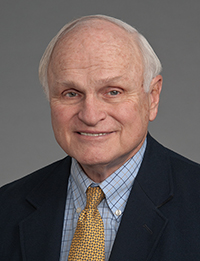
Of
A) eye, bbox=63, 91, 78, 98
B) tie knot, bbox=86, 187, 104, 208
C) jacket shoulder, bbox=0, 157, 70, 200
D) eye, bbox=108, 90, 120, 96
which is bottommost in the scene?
tie knot, bbox=86, 187, 104, 208

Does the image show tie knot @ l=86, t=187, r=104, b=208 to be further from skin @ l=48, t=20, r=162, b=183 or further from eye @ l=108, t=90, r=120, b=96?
eye @ l=108, t=90, r=120, b=96

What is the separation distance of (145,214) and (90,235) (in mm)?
320

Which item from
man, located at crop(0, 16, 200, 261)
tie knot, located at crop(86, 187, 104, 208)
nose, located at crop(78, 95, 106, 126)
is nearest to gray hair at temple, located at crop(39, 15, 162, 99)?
man, located at crop(0, 16, 200, 261)

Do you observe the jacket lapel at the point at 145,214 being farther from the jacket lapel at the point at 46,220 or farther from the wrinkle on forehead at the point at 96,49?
the wrinkle on forehead at the point at 96,49

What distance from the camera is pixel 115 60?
8.65 feet

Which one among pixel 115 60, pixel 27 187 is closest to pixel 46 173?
pixel 27 187

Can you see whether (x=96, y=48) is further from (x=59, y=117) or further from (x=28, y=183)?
(x=28, y=183)

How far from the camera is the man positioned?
2.62 metres

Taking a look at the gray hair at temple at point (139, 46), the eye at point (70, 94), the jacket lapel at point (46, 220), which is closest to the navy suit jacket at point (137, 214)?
the jacket lapel at point (46, 220)

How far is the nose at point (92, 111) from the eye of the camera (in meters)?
2.61

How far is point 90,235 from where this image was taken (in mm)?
2738

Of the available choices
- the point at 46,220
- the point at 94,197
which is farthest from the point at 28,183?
the point at 94,197

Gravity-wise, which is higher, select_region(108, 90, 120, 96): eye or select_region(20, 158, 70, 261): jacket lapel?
select_region(108, 90, 120, 96): eye

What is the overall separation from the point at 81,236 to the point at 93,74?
0.88m
